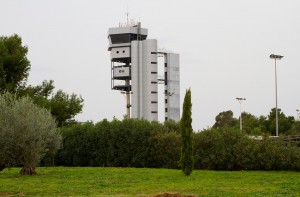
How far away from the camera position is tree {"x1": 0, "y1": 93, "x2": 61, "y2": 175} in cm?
2193

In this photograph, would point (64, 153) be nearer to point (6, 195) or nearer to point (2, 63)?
point (2, 63)

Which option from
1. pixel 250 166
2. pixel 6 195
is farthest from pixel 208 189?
pixel 250 166

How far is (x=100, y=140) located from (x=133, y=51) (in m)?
57.9

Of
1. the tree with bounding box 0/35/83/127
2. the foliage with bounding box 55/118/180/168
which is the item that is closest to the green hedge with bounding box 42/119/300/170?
the foliage with bounding box 55/118/180/168

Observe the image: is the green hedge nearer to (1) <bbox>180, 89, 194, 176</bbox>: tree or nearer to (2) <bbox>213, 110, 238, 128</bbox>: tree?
(1) <bbox>180, 89, 194, 176</bbox>: tree

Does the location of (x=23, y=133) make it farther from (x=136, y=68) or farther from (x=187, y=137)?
(x=136, y=68)

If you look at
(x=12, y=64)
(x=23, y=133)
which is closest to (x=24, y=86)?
(x=12, y=64)

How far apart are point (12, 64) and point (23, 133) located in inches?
990

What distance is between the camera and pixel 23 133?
2506 cm

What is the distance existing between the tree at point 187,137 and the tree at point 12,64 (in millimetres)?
24354

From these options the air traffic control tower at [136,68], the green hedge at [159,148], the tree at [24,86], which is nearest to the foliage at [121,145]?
the green hedge at [159,148]

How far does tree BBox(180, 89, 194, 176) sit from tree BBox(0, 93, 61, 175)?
7.80 metres

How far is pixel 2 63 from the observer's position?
47312mm

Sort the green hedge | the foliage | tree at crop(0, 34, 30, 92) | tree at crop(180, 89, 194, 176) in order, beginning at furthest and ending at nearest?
tree at crop(0, 34, 30, 92), the foliage, the green hedge, tree at crop(180, 89, 194, 176)
